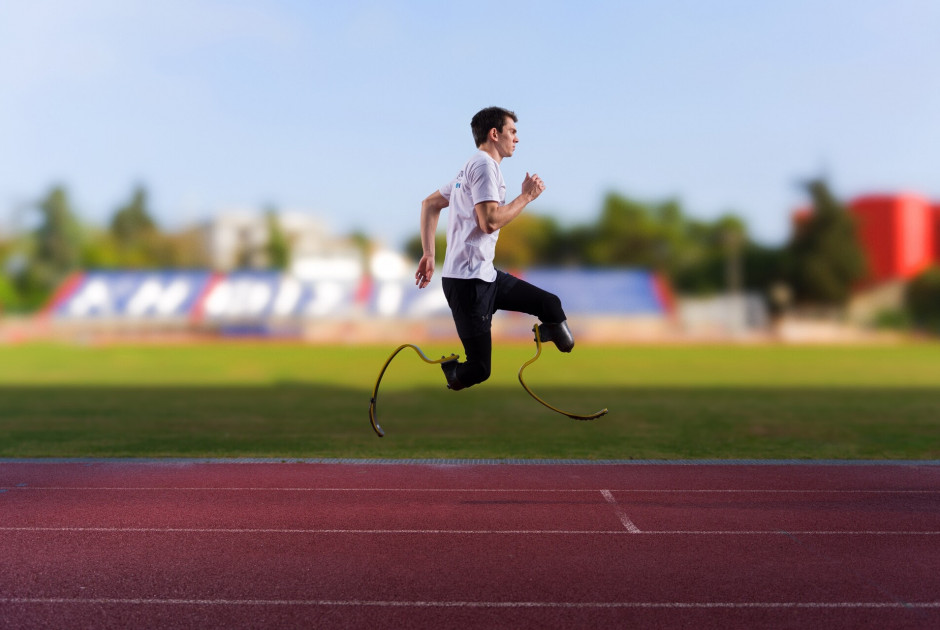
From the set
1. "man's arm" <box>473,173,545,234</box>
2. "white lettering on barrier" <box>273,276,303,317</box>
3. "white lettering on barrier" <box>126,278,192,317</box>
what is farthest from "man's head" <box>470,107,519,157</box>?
"white lettering on barrier" <box>126,278,192,317</box>

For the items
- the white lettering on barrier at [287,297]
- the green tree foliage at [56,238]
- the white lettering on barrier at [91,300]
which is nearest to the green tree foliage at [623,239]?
the white lettering on barrier at [287,297]

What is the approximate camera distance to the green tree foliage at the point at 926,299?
180 ft

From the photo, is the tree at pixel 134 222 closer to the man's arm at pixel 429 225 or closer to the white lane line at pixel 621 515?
the white lane line at pixel 621 515

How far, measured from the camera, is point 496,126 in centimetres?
638

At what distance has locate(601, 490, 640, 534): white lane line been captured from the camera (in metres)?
7.11

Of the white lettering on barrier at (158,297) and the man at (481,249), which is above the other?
the white lettering on barrier at (158,297)

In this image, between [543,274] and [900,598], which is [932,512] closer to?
[900,598]

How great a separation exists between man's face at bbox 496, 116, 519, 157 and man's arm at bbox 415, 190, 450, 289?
0.67m

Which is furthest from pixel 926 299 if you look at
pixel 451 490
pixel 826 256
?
pixel 451 490

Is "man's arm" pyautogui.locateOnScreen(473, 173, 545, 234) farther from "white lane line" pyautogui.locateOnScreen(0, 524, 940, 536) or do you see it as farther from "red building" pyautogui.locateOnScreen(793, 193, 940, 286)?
"red building" pyautogui.locateOnScreen(793, 193, 940, 286)

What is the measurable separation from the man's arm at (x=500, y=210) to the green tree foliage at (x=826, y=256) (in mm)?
56875

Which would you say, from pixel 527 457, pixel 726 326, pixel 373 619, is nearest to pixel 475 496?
pixel 527 457

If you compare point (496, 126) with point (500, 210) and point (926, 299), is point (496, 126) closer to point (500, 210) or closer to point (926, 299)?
point (500, 210)

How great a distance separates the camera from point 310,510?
779 cm
